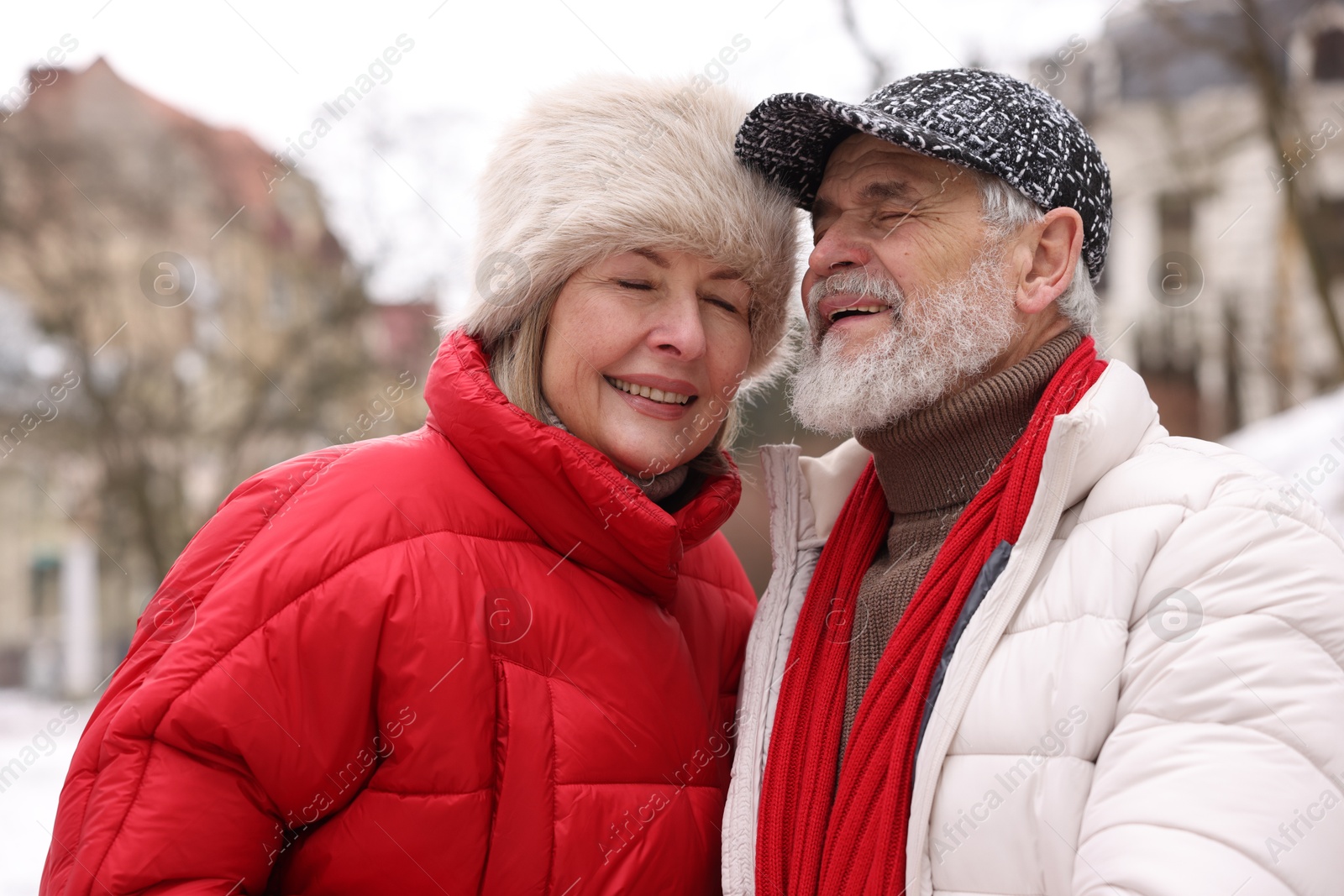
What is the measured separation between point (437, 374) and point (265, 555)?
0.51 m

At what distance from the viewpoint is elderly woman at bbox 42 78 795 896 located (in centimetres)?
171

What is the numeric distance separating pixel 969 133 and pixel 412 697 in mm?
1531

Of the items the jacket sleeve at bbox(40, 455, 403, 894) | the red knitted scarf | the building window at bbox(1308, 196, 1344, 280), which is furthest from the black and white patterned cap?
the building window at bbox(1308, 196, 1344, 280)

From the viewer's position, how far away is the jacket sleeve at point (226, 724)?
165cm

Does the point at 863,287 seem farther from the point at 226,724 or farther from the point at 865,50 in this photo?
the point at 865,50

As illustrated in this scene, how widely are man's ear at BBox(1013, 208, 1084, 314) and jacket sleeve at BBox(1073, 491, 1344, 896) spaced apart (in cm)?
70

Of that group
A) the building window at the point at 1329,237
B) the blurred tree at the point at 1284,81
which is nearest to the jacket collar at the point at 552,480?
the blurred tree at the point at 1284,81

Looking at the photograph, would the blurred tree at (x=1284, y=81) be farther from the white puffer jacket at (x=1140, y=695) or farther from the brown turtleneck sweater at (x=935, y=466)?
the white puffer jacket at (x=1140, y=695)

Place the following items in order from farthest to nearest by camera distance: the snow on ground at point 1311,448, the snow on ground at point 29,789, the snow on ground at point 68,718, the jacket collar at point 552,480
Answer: the snow on ground at point 1311,448 → the snow on ground at point 68,718 → the snow on ground at point 29,789 → the jacket collar at point 552,480

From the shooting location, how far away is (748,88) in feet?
8.13

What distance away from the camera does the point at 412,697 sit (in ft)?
5.88

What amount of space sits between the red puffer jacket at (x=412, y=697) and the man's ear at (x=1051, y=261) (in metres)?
0.90

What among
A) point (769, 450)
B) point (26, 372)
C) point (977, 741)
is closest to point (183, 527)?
point (26, 372)

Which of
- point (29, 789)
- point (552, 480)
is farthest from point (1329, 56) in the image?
point (29, 789)
